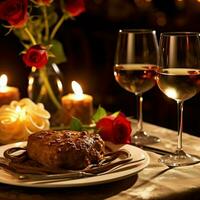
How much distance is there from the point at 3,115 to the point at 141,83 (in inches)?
14.2

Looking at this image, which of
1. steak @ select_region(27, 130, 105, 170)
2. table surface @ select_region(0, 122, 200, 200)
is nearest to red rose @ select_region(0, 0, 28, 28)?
Result: steak @ select_region(27, 130, 105, 170)

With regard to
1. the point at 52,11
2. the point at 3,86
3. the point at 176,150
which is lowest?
the point at 176,150

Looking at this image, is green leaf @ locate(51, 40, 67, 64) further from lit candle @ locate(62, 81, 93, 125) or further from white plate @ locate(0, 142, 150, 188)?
white plate @ locate(0, 142, 150, 188)

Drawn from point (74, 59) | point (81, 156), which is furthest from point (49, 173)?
point (74, 59)

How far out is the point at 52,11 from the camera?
68.4 inches

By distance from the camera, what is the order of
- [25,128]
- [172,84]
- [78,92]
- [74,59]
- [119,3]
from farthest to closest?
1. [119,3]
2. [74,59]
3. [78,92]
4. [25,128]
5. [172,84]

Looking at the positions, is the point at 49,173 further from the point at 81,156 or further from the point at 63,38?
the point at 63,38

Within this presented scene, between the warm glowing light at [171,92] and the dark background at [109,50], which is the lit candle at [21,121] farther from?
the dark background at [109,50]

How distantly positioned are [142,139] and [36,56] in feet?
1.15

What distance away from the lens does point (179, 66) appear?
1217mm

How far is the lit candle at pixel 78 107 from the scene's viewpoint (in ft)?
5.36

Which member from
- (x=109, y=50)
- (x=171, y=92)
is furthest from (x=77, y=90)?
(x=109, y=50)

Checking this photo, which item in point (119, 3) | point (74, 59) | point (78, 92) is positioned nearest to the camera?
point (78, 92)

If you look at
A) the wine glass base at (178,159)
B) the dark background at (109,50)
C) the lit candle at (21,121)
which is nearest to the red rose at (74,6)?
the lit candle at (21,121)
